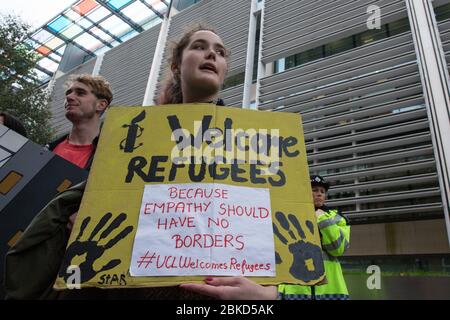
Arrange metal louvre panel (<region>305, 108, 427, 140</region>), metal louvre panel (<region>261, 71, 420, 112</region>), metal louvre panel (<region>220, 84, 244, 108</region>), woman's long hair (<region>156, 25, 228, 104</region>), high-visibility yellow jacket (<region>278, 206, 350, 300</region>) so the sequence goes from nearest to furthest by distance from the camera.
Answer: woman's long hair (<region>156, 25, 228, 104</region>)
high-visibility yellow jacket (<region>278, 206, 350, 300</region>)
metal louvre panel (<region>305, 108, 427, 140</region>)
metal louvre panel (<region>261, 71, 420, 112</region>)
metal louvre panel (<region>220, 84, 244, 108</region>)

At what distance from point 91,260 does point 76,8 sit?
11440 millimetres

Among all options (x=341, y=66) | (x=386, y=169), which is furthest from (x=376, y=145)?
(x=341, y=66)

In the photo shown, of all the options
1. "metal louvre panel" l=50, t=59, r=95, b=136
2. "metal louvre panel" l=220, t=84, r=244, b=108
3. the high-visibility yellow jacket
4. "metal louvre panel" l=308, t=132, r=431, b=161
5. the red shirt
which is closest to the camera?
the red shirt

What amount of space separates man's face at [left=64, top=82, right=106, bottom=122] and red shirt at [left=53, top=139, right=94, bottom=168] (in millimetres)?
137

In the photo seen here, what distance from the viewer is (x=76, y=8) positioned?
1012 centimetres

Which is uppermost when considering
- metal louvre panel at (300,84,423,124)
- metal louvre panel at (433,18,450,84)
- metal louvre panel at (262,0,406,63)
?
metal louvre panel at (262,0,406,63)

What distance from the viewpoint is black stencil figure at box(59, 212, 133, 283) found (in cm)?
64

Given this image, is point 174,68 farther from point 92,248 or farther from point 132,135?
point 92,248

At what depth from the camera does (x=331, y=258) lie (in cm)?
195

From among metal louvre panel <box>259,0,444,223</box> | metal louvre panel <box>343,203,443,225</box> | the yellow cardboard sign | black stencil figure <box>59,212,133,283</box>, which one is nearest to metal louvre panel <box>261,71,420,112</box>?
metal louvre panel <box>259,0,444,223</box>

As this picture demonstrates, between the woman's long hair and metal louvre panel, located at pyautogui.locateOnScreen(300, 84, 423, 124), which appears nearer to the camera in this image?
the woman's long hair

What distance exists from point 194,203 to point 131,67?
28.8 ft

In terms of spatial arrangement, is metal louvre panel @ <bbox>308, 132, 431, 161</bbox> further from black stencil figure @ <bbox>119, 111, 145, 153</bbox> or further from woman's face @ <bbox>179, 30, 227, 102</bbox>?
black stencil figure @ <bbox>119, 111, 145, 153</bbox>

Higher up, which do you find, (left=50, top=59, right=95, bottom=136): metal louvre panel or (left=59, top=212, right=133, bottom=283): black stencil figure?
(left=50, top=59, right=95, bottom=136): metal louvre panel
